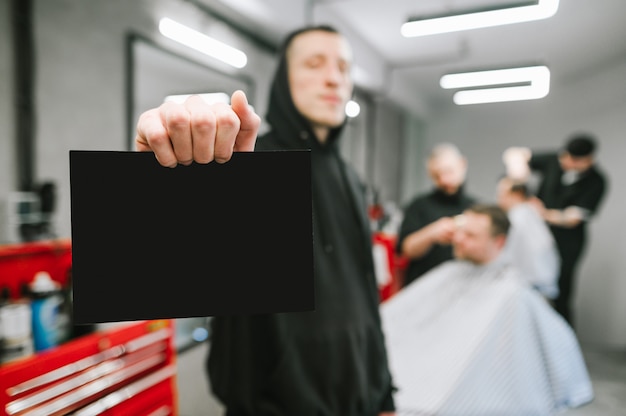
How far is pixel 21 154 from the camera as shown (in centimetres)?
164

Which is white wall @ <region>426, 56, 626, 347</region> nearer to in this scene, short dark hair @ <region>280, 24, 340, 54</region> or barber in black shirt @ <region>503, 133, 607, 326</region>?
barber in black shirt @ <region>503, 133, 607, 326</region>

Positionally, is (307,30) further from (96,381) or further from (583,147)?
(583,147)

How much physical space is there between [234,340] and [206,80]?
2.25 m

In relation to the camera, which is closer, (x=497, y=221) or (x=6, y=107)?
(x=6, y=107)

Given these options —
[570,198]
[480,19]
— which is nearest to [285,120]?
[570,198]

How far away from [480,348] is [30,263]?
189 cm

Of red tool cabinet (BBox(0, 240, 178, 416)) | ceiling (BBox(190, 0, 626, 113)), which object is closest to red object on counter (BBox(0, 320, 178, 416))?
red tool cabinet (BBox(0, 240, 178, 416))

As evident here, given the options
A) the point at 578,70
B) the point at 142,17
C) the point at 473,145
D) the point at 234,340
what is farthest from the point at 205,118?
the point at 473,145

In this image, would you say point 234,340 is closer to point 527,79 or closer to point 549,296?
point 527,79

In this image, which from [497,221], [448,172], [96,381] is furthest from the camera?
[448,172]

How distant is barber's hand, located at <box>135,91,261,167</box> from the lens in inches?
13.2

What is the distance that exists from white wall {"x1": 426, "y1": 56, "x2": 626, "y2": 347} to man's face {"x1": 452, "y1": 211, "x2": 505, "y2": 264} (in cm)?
Result: 52

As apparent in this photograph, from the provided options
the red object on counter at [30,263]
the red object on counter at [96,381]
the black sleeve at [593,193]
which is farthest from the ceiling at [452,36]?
the red object on counter at [30,263]

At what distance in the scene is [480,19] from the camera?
1.88m
